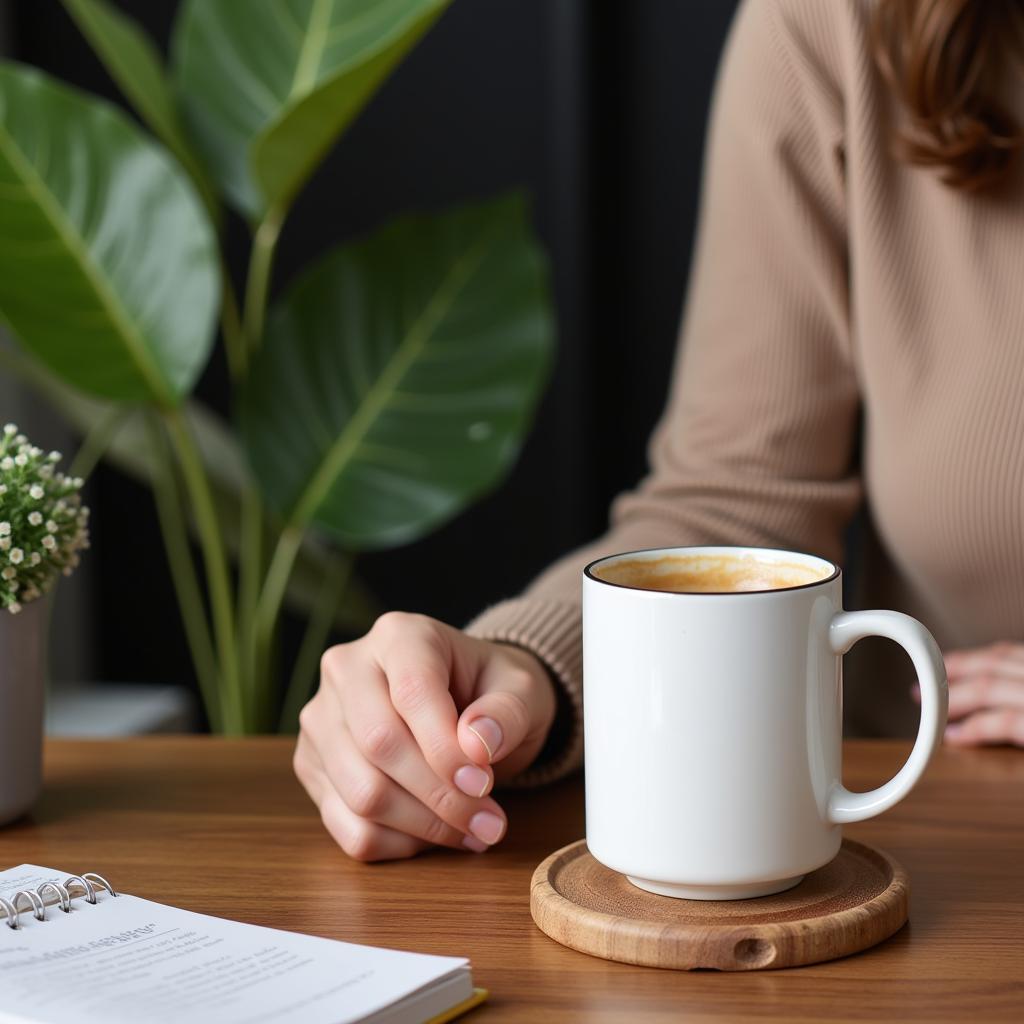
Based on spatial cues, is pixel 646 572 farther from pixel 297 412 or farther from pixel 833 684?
pixel 297 412

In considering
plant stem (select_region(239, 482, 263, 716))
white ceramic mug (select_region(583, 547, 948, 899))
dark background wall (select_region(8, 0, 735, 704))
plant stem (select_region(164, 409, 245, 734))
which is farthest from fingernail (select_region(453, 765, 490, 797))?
dark background wall (select_region(8, 0, 735, 704))

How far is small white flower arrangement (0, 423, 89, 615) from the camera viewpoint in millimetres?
707

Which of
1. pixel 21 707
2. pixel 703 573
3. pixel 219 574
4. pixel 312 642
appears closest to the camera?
pixel 703 573

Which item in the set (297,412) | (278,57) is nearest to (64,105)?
(278,57)

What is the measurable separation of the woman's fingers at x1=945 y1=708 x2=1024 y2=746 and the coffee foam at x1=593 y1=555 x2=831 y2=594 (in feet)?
1.04

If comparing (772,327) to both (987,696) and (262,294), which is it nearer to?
(987,696)

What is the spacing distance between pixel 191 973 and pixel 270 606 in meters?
1.14

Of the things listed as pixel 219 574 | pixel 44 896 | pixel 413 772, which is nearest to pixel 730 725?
pixel 413 772

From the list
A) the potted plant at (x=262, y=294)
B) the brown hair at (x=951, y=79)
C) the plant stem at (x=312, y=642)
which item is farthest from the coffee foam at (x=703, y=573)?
the plant stem at (x=312, y=642)

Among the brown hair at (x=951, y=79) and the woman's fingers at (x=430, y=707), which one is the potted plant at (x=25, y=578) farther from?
the brown hair at (x=951, y=79)

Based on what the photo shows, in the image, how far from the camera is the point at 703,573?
0.62 meters

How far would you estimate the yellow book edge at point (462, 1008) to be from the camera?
0.49m

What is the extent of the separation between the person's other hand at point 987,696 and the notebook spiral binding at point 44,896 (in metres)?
0.52

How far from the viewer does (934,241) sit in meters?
1.03
